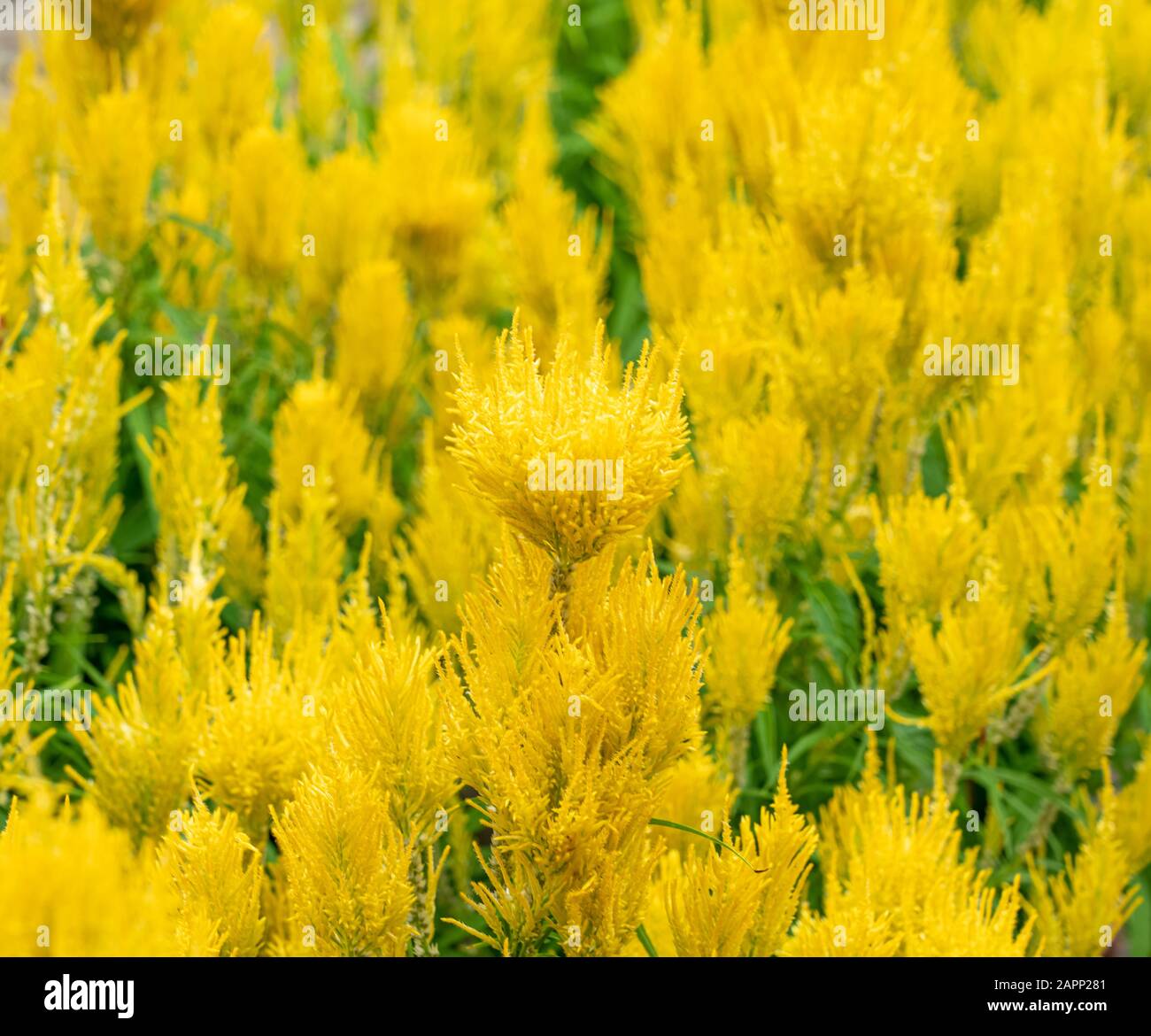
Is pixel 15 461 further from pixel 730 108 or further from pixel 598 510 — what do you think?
pixel 730 108

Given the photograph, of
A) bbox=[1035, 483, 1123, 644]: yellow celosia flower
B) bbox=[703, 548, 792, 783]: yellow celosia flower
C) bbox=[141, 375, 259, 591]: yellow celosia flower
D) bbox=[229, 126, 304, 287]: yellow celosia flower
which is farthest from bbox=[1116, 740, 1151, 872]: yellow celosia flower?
bbox=[229, 126, 304, 287]: yellow celosia flower

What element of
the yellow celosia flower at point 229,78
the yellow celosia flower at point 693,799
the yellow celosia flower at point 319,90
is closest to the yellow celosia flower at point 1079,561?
the yellow celosia flower at point 693,799

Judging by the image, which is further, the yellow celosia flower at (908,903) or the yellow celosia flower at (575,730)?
the yellow celosia flower at (908,903)

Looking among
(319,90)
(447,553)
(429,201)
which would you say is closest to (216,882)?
(447,553)

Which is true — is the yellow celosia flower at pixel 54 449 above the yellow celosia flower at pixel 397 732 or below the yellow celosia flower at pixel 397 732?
above

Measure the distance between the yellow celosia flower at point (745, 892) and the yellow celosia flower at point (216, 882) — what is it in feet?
1.30

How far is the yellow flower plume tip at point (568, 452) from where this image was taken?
3.71 ft

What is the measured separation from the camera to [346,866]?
1187 millimetres

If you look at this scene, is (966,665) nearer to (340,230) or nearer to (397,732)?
(397,732)

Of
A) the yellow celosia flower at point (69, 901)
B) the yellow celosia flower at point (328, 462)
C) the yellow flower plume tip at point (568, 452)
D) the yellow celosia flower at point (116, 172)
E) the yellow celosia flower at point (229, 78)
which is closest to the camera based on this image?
the yellow celosia flower at point (69, 901)

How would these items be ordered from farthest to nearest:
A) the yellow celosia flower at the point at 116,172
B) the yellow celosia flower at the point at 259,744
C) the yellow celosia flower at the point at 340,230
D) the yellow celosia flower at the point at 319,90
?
the yellow celosia flower at the point at 319,90 < the yellow celosia flower at the point at 340,230 < the yellow celosia flower at the point at 116,172 < the yellow celosia flower at the point at 259,744

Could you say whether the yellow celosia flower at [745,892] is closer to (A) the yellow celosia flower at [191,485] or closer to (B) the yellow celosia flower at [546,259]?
(A) the yellow celosia flower at [191,485]

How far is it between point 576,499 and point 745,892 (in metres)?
0.40

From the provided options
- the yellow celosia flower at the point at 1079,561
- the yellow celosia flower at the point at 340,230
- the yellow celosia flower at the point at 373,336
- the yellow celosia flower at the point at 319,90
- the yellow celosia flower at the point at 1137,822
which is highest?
the yellow celosia flower at the point at 319,90
